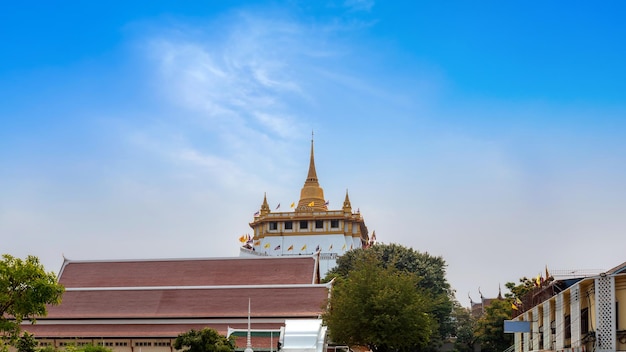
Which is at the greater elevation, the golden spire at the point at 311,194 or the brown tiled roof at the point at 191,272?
the golden spire at the point at 311,194

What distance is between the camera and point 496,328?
1937 inches

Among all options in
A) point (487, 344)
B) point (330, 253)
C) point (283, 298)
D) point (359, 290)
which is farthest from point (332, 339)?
point (330, 253)

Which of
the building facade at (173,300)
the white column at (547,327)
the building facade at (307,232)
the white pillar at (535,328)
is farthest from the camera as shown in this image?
the building facade at (307,232)

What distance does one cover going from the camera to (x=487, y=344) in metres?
52.2

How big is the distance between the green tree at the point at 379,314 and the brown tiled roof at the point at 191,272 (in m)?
14.2

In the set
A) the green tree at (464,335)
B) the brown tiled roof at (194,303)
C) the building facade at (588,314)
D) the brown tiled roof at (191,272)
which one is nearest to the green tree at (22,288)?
the building facade at (588,314)

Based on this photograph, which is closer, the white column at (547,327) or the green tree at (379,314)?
the white column at (547,327)

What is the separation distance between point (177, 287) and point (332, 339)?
15.9 meters

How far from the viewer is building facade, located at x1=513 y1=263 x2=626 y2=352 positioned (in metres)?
15.9

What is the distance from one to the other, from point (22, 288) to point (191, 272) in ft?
86.5

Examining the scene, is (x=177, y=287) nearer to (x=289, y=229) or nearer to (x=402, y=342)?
(x=402, y=342)

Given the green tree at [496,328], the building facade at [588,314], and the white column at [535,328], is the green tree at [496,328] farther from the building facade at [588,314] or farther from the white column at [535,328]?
the building facade at [588,314]

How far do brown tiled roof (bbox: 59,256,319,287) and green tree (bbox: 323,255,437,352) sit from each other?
14.2m

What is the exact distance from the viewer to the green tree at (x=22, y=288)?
2706 cm
